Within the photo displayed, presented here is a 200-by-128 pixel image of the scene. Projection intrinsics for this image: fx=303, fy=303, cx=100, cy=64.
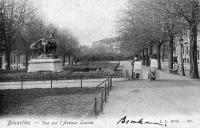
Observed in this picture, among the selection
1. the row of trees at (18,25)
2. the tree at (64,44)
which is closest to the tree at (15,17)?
the row of trees at (18,25)

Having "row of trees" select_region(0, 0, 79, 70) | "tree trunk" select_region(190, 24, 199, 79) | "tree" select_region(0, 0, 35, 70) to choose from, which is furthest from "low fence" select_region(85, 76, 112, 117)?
"tree" select_region(0, 0, 35, 70)

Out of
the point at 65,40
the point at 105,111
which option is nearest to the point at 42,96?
the point at 105,111

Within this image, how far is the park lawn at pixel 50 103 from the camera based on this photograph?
10031 millimetres

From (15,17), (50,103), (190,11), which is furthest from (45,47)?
(50,103)

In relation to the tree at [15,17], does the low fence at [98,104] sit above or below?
below

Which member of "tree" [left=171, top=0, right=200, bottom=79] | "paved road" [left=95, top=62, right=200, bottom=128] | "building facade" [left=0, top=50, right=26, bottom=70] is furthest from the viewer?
"building facade" [left=0, top=50, right=26, bottom=70]

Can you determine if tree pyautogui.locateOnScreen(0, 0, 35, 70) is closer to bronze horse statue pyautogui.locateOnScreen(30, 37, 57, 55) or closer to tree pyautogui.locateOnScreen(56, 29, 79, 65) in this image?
bronze horse statue pyautogui.locateOnScreen(30, 37, 57, 55)

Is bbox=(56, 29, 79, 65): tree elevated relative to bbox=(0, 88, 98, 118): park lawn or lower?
elevated

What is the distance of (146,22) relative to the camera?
35.7 meters

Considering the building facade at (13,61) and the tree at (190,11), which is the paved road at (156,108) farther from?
the building facade at (13,61)

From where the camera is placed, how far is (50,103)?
12.1 metres

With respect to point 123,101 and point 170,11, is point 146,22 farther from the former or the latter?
point 123,101

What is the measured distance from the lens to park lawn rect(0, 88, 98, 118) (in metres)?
10.0

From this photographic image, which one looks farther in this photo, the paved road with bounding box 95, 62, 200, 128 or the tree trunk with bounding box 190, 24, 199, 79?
the tree trunk with bounding box 190, 24, 199, 79
